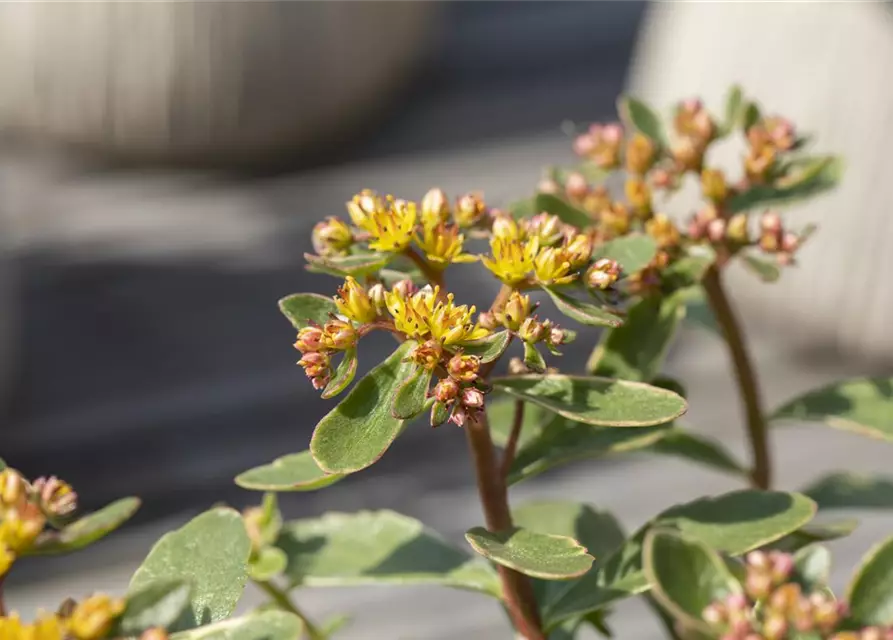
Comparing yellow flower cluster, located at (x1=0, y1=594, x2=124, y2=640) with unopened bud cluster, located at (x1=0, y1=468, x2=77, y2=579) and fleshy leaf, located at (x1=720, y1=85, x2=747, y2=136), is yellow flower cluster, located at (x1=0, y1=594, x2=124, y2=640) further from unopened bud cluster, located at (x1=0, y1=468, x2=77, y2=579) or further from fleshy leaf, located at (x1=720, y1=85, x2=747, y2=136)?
fleshy leaf, located at (x1=720, y1=85, x2=747, y2=136)

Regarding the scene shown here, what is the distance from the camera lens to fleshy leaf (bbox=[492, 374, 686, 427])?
0.31m

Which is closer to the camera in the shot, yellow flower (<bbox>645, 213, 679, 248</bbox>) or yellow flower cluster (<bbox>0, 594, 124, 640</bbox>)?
yellow flower cluster (<bbox>0, 594, 124, 640</bbox>)

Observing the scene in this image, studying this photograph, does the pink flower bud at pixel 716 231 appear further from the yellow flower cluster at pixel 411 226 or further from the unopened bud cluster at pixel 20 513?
the unopened bud cluster at pixel 20 513

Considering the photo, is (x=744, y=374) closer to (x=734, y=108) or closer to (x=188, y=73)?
(x=734, y=108)

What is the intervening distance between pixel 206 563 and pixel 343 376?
0.07m

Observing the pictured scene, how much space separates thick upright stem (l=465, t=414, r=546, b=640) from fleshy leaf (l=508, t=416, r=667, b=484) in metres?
0.02

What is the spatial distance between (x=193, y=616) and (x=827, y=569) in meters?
0.19

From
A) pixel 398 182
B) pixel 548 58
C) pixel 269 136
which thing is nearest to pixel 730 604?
pixel 398 182

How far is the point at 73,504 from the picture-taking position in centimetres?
31

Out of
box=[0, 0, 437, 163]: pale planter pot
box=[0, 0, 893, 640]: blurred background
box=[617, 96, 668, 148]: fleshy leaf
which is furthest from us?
box=[0, 0, 437, 163]: pale planter pot

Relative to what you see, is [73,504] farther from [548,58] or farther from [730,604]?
[548,58]

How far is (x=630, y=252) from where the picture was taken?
36cm

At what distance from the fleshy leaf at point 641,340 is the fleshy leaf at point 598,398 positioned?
6 centimetres

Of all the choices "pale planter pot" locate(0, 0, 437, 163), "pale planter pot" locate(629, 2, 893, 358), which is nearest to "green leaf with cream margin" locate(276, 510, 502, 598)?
"pale planter pot" locate(629, 2, 893, 358)
